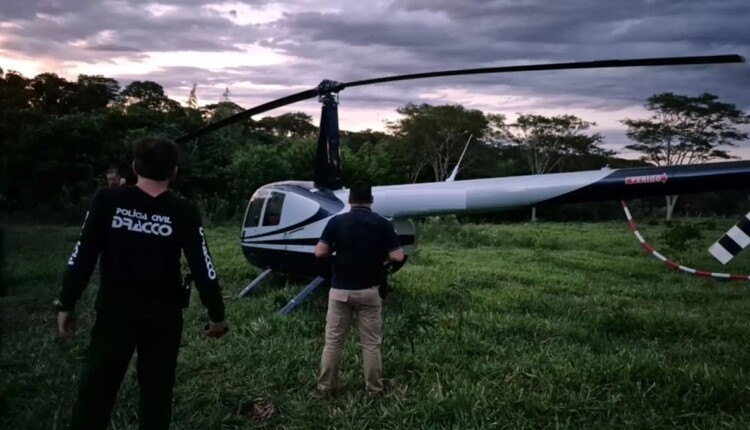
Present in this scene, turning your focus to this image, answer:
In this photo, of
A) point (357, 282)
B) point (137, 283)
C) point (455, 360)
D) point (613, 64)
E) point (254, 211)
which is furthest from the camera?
point (254, 211)

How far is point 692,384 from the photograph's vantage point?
436cm

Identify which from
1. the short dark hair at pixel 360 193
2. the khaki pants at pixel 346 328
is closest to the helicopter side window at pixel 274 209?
the short dark hair at pixel 360 193

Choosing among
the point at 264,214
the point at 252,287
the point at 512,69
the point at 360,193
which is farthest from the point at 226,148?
the point at 360,193

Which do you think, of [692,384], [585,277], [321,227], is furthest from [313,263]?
[585,277]

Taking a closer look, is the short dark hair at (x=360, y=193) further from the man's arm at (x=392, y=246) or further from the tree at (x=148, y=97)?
the tree at (x=148, y=97)

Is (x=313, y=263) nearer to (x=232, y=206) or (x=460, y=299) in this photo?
(x=460, y=299)

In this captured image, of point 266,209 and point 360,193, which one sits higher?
point 360,193

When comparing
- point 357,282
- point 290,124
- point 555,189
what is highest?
point 290,124

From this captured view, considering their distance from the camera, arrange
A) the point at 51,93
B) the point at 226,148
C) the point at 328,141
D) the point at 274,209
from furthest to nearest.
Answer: the point at 226,148 < the point at 51,93 < the point at 274,209 < the point at 328,141

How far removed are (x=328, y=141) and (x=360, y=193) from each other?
2683 millimetres

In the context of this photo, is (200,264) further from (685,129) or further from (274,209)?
(685,129)

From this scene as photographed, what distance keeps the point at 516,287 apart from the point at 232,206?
31.1ft

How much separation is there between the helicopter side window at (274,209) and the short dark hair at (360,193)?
2.94 meters

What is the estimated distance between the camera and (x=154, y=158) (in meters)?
2.87
